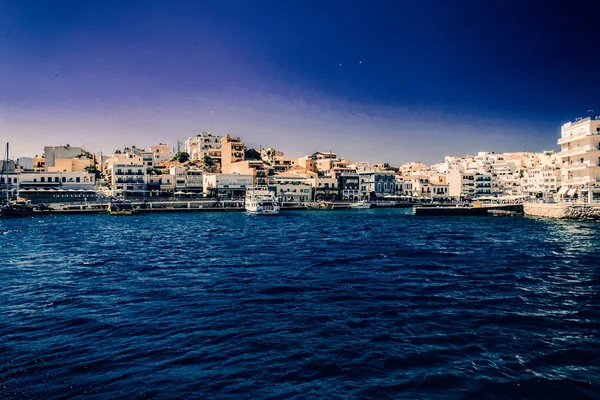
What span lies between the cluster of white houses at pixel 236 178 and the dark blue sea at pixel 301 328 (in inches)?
2741

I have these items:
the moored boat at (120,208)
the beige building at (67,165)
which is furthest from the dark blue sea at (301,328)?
the beige building at (67,165)

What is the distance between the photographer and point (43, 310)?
49.0 feet

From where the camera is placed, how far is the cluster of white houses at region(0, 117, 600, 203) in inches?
3685

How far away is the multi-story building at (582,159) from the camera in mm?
57281

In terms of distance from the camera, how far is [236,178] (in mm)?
103875

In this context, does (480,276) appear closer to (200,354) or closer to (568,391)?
(568,391)

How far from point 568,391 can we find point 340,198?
4057 inches

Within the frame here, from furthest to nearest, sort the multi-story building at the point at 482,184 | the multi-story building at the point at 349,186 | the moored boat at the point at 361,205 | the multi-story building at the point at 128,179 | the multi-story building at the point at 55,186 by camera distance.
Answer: the multi-story building at the point at 482,184
the multi-story building at the point at 349,186
the moored boat at the point at 361,205
the multi-story building at the point at 128,179
the multi-story building at the point at 55,186

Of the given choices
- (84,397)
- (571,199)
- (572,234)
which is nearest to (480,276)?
(84,397)

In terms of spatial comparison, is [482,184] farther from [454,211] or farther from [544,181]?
[454,211]

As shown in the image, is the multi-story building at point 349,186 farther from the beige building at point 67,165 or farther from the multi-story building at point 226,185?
the beige building at point 67,165

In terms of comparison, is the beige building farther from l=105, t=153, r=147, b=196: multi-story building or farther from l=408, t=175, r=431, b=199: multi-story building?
l=408, t=175, r=431, b=199: multi-story building

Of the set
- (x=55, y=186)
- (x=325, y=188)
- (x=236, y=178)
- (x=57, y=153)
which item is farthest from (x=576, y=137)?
(x=57, y=153)

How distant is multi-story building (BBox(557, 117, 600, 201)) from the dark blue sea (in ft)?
126
